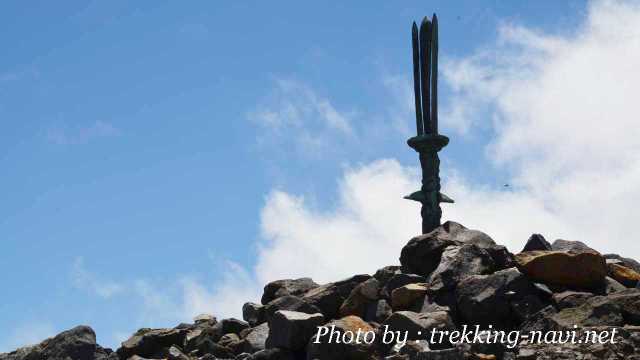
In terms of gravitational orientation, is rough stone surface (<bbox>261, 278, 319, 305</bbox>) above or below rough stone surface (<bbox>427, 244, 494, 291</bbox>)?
above

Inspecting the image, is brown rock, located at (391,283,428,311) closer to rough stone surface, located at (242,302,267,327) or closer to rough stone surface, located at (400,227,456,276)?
rough stone surface, located at (400,227,456,276)

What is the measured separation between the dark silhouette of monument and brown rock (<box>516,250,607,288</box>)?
3.87 meters

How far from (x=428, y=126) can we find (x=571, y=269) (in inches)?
202

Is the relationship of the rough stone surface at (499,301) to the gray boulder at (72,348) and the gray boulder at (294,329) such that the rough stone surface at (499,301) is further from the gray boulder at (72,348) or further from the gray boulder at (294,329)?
the gray boulder at (72,348)

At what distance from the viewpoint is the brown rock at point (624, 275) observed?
50.0ft

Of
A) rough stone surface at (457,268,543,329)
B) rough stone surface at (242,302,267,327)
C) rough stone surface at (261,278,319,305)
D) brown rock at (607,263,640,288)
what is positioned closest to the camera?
rough stone surface at (457,268,543,329)

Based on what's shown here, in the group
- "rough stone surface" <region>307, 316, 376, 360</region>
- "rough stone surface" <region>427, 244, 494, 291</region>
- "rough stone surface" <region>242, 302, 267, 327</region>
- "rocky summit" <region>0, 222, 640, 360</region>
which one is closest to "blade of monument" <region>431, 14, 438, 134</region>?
"rocky summit" <region>0, 222, 640, 360</region>

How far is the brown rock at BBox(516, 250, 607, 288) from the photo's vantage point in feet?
47.4

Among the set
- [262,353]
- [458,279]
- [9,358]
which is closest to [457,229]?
[458,279]

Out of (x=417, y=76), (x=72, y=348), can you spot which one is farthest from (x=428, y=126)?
(x=72, y=348)

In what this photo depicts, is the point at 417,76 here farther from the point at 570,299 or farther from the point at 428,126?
the point at 570,299

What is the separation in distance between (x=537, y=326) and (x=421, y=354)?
180 cm

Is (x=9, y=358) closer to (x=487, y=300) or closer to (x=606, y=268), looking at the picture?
(x=487, y=300)

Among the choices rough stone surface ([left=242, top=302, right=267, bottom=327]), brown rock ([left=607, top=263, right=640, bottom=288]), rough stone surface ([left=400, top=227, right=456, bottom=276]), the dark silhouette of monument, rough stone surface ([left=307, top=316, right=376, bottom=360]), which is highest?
the dark silhouette of monument
